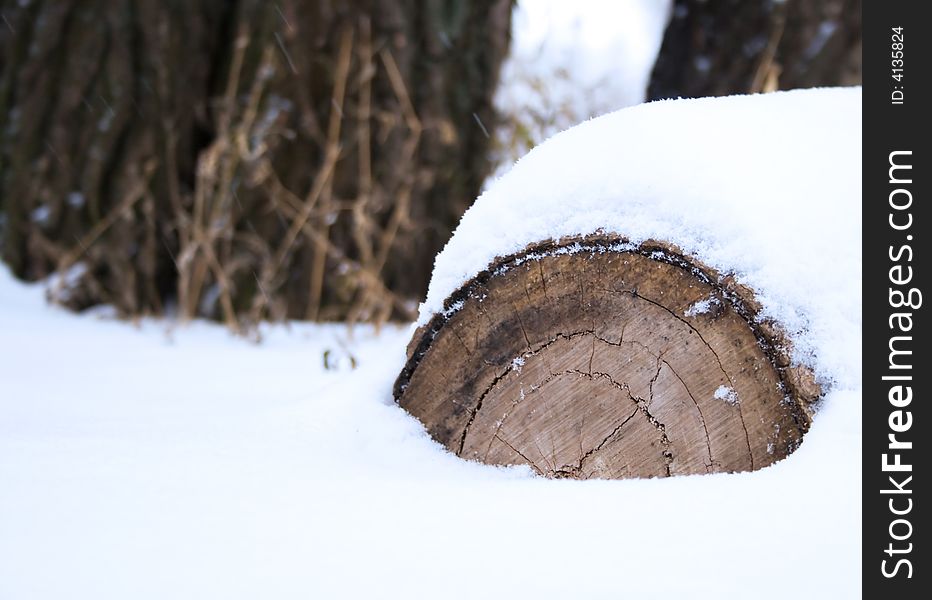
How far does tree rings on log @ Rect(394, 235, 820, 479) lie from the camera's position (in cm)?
112

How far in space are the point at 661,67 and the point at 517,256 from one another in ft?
6.83

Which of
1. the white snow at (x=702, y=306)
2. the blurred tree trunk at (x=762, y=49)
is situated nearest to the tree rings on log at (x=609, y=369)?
the white snow at (x=702, y=306)

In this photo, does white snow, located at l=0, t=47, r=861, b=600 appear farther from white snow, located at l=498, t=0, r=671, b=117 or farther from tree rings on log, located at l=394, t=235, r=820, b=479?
white snow, located at l=498, t=0, r=671, b=117

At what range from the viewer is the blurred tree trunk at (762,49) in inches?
116

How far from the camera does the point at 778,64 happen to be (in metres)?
2.97

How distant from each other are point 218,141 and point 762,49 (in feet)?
6.25

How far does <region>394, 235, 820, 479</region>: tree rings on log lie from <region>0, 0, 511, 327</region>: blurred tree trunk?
69.5 inches

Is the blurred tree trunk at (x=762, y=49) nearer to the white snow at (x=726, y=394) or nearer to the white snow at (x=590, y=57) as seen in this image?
the white snow at (x=590, y=57)

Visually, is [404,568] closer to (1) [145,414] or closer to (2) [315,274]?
(1) [145,414]

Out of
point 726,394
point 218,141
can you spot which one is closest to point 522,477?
point 726,394

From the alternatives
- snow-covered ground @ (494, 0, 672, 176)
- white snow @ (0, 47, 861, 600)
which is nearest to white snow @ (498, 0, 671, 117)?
snow-covered ground @ (494, 0, 672, 176)

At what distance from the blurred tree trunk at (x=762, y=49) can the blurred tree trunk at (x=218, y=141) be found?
2.82ft

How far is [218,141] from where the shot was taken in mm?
2957

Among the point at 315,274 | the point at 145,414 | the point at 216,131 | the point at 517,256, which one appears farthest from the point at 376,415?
the point at 216,131
